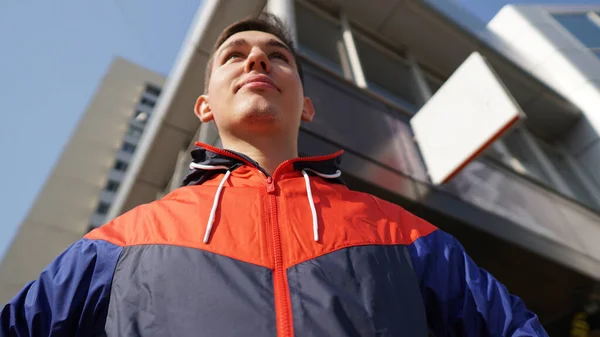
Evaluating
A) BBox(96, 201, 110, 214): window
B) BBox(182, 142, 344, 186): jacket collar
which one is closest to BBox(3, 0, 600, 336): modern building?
BBox(182, 142, 344, 186): jacket collar

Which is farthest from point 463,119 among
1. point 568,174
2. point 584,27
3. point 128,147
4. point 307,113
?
point 128,147

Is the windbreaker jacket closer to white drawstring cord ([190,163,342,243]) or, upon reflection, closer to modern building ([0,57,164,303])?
white drawstring cord ([190,163,342,243])

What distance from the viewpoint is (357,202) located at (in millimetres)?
1876

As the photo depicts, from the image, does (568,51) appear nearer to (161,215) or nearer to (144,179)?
(144,179)

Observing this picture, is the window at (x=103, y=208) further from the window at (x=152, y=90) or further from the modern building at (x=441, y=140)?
the modern building at (x=441, y=140)

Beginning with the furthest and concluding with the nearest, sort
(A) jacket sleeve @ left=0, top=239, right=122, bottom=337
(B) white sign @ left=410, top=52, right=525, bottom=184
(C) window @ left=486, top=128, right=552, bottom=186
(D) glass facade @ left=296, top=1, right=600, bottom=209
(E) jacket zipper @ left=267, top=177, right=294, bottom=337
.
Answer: (C) window @ left=486, top=128, right=552, bottom=186 < (D) glass facade @ left=296, top=1, right=600, bottom=209 < (B) white sign @ left=410, top=52, right=525, bottom=184 < (A) jacket sleeve @ left=0, top=239, right=122, bottom=337 < (E) jacket zipper @ left=267, top=177, right=294, bottom=337

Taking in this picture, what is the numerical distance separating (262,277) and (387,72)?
7215 millimetres

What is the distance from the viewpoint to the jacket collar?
1.95 meters

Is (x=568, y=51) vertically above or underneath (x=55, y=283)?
above

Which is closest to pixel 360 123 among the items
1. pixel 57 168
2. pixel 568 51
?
pixel 568 51

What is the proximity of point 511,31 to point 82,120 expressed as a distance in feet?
101

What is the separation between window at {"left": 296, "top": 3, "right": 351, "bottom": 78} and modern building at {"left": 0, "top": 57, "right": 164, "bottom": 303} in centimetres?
1356

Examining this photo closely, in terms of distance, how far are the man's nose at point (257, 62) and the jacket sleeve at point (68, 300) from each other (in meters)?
1.22

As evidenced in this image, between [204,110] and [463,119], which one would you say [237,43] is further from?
[463,119]
